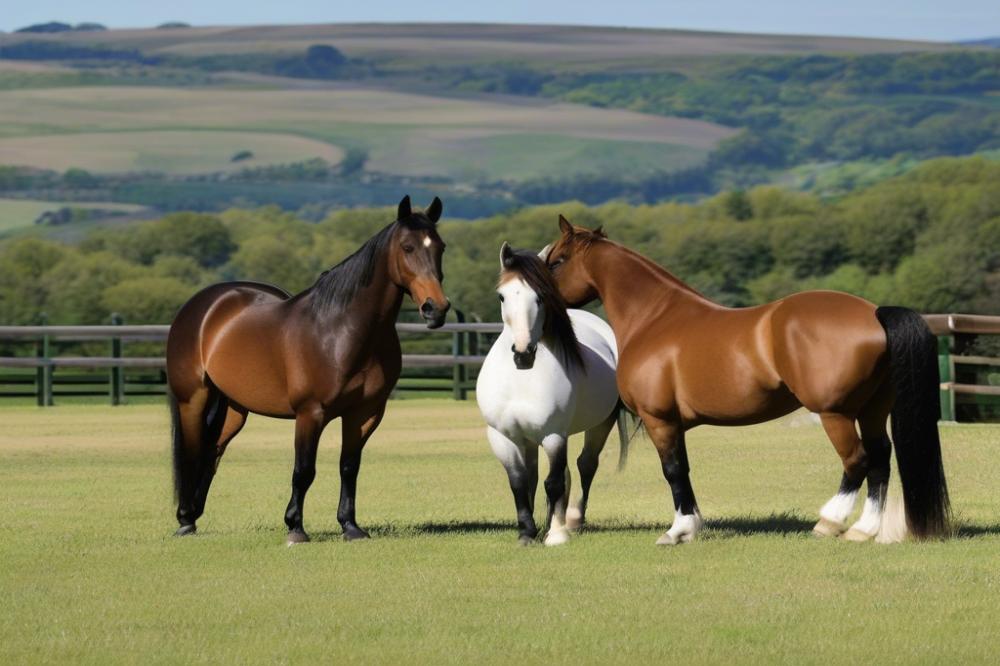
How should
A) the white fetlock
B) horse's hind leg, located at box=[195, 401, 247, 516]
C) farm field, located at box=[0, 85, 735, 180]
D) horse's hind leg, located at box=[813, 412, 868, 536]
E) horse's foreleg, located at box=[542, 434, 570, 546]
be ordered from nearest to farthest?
horse's hind leg, located at box=[813, 412, 868, 536]
horse's foreleg, located at box=[542, 434, 570, 546]
the white fetlock
horse's hind leg, located at box=[195, 401, 247, 516]
farm field, located at box=[0, 85, 735, 180]

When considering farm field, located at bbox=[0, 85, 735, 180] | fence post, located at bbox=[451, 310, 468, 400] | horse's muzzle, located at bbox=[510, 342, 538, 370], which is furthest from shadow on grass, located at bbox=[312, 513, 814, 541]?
farm field, located at bbox=[0, 85, 735, 180]

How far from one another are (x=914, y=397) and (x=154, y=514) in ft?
17.2

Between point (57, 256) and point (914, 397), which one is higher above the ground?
point (914, 397)

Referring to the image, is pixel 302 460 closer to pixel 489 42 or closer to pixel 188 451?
pixel 188 451

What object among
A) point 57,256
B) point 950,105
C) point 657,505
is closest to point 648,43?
point 950,105

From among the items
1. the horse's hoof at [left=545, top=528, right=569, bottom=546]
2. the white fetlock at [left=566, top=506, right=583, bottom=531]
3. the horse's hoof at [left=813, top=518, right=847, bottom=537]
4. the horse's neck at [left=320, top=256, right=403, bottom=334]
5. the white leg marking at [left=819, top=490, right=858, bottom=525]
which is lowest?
the white fetlock at [left=566, top=506, right=583, bottom=531]

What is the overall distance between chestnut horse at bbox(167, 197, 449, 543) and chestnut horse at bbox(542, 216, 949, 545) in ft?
2.63

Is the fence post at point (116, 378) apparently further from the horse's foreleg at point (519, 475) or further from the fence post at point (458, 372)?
the horse's foreleg at point (519, 475)

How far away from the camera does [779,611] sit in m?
6.74

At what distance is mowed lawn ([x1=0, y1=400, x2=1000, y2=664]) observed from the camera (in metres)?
6.15

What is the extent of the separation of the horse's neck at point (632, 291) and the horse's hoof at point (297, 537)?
1.99m

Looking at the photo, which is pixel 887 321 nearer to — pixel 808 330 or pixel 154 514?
pixel 808 330

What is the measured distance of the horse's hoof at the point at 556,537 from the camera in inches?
347

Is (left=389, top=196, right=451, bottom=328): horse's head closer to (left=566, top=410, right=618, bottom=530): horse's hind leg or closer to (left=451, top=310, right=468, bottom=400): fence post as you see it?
(left=566, top=410, right=618, bottom=530): horse's hind leg
